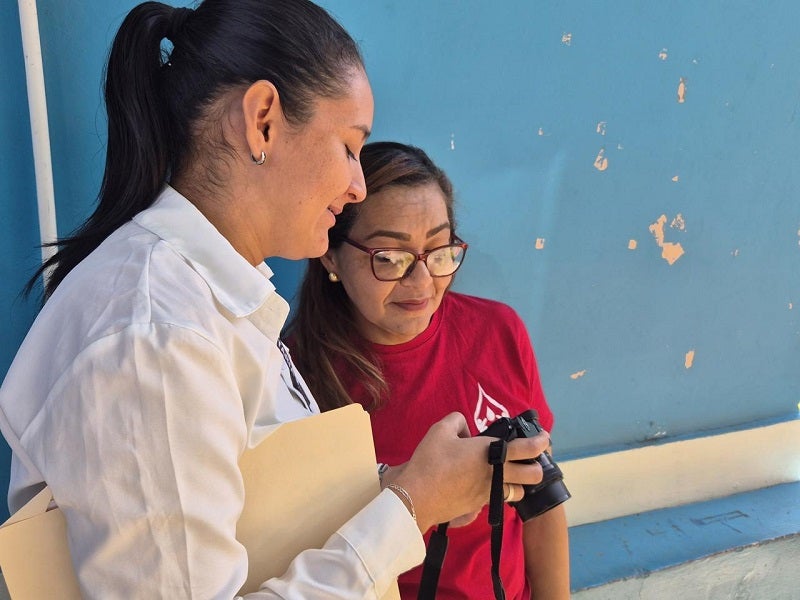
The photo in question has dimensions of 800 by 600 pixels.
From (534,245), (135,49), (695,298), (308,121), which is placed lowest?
(695,298)

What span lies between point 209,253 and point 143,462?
250 millimetres

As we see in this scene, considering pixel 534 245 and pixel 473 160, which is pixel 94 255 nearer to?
pixel 473 160

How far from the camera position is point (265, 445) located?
2.76ft

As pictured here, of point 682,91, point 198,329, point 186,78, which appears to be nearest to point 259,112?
point 186,78

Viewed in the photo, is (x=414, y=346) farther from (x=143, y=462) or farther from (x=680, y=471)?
(x=680, y=471)

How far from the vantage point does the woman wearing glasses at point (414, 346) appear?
1373mm

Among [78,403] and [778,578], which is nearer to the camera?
[78,403]

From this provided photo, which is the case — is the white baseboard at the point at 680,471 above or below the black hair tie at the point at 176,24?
below

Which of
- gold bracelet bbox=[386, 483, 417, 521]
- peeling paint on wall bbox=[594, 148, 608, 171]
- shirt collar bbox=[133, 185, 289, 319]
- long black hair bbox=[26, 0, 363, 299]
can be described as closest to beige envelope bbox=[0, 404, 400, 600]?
gold bracelet bbox=[386, 483, 417, 521]

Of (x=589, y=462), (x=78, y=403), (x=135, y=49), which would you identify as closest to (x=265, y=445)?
(x=78, y=403)

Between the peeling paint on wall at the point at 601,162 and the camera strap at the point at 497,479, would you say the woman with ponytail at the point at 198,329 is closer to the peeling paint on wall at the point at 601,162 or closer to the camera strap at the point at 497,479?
the camera strap at the point at 497,479

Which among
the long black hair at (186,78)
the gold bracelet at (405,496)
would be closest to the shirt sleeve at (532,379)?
the gold bracelet at (405,496)

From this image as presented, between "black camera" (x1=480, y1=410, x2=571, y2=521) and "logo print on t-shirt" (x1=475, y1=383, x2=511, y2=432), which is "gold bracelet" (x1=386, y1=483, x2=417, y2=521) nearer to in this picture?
"black camera" (x1=480, y1=410, x2=571, y2=521)

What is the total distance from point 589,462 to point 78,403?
1650mm
